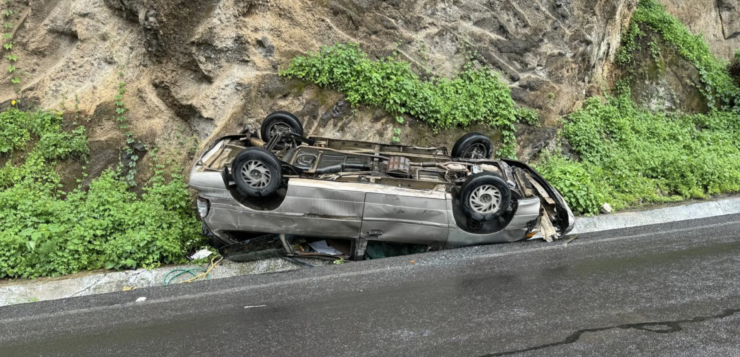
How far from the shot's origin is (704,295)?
469 cm

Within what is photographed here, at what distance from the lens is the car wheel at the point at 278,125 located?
7887 mm

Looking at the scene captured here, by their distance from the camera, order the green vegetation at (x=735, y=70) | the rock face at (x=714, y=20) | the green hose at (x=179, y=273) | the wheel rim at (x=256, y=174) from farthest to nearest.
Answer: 1. the rock face at (x=714, y=20)
2. the green vegetation at (x=735, y=70)
3. the green hose at (x=179, y=273)
4. the wheel rim at (x=256, y=174)

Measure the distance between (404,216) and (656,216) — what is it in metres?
4.74

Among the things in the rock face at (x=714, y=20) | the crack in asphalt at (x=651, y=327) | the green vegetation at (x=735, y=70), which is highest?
the rock face at (x=714, y=20)

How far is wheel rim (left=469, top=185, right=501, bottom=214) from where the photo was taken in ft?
19.6

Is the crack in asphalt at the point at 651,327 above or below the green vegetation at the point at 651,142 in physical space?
below

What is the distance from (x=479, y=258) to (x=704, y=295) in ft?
7.37

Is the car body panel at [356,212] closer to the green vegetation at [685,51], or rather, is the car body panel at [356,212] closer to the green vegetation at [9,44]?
the green vegetation at [9,44]

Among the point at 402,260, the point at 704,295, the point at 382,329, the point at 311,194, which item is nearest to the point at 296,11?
the point at 311,194

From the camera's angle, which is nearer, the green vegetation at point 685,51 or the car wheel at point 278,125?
the car wheel at point 278,125

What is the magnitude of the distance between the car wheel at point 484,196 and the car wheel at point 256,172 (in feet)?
7.31

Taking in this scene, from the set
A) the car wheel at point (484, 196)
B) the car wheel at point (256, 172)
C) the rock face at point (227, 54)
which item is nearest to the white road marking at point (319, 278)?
the car wheel at point (484, 196)

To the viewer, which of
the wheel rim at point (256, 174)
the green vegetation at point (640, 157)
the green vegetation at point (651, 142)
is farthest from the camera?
the green vegetation at point (651, 142)

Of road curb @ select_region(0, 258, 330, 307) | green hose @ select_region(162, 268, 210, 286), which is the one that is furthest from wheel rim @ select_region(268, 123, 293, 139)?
green hose @ select_region(162, 268, 210, 286)
